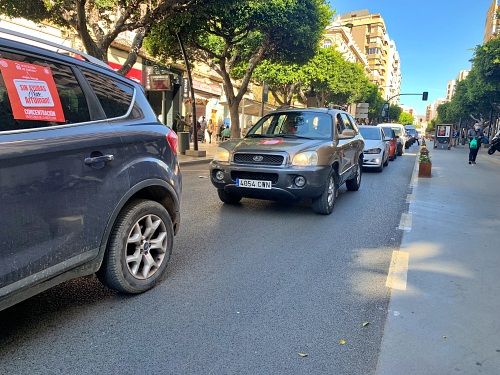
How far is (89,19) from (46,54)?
10.5 metres

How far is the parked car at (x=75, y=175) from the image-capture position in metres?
2.23

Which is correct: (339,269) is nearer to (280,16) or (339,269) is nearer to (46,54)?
(46,54)

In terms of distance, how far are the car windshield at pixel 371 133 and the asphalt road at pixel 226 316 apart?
9.25 metres

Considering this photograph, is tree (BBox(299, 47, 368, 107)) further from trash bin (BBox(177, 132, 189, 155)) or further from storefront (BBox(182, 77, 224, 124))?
trash bin (BBox(177, 132, 189, 155))

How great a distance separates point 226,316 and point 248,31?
14954 mm

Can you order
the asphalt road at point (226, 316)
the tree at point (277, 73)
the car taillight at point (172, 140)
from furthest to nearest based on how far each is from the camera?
1. the tree at point (277, 73)
2. the car taillight at point (172, 140)
3. the asphalt road at point (226, 316)

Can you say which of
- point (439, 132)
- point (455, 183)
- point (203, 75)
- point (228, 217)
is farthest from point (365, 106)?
point (228, 217)

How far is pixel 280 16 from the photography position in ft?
50.2

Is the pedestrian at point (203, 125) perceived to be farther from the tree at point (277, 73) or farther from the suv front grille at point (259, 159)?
the suv front grille at point (259, 159)

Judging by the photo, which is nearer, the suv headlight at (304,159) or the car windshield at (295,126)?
the suv headlight at (304,159)

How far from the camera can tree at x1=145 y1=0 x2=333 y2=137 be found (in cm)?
1420

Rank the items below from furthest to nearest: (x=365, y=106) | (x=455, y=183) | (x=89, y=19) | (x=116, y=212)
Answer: (x=365, y=106)
(x=89, y=19)
(x=455, y=183)
(x=116, y=212)

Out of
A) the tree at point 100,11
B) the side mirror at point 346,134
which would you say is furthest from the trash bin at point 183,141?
the side mirror at point 346,134

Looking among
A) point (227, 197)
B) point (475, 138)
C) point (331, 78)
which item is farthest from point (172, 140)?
point (331, 78)
